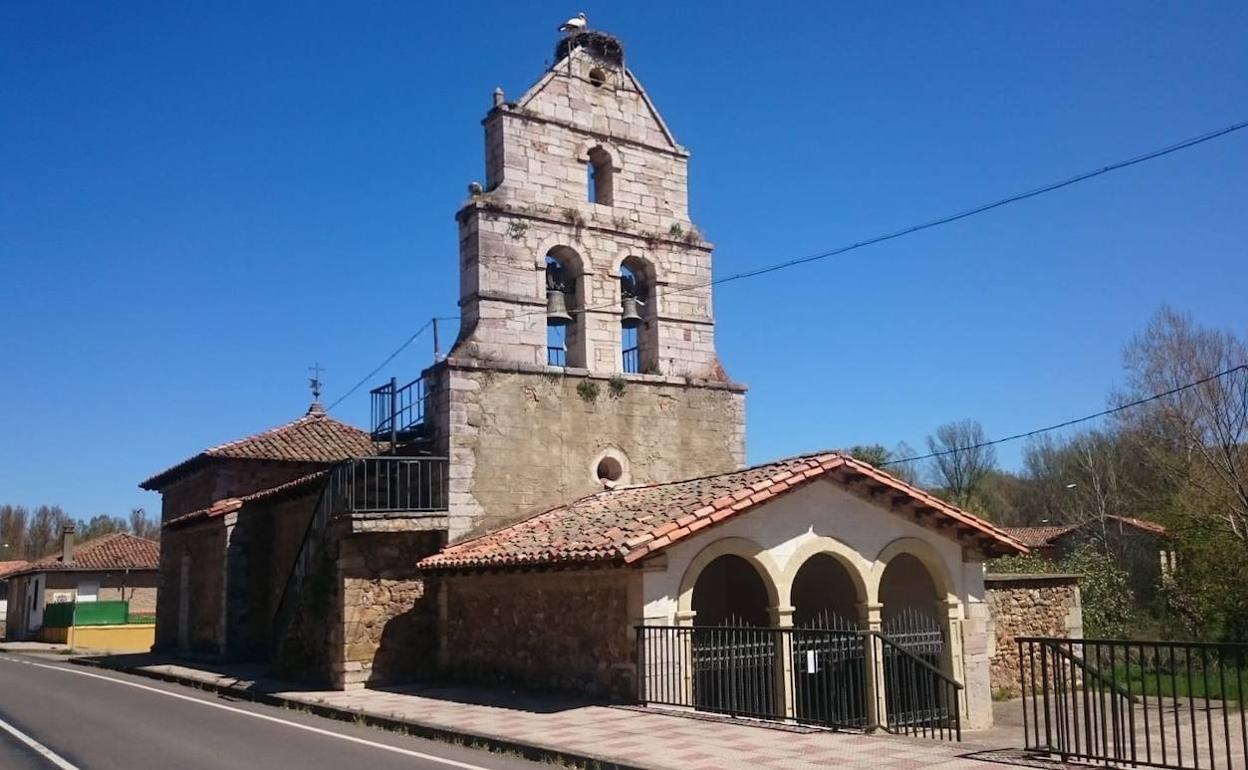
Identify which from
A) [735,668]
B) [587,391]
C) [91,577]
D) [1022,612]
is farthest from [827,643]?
[91,577]

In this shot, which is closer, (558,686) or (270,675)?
(558,686)

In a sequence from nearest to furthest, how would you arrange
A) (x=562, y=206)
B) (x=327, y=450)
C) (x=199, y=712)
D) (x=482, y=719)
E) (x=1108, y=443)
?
(x=482, y=719) < (x=199, y=712) < (x=562, y=206) < (x=327, y=450) < (x=1108, y=443)

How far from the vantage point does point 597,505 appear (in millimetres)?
16766

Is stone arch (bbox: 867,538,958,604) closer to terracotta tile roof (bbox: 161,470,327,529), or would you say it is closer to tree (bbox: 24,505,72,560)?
terracotta tile roof (bbox: 161,470,327,529)

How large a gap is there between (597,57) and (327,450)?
12.7m

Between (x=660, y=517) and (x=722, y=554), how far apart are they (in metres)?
1.08

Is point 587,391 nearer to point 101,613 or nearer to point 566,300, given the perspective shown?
point 566,300

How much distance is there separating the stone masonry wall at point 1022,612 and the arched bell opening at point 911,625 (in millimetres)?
2502

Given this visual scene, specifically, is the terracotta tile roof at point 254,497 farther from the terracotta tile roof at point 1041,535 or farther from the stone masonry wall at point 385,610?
the terracotta tile roof at point 1041,535

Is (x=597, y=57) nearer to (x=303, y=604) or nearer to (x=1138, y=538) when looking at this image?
(x=303, y=604)

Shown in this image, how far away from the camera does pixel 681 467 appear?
62.4ft

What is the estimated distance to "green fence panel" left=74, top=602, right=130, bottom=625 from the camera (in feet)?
124

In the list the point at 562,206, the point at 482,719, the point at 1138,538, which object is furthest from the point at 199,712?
the point at 1138,538

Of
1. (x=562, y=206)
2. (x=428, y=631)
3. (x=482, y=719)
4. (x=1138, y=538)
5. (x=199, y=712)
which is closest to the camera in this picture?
(x=482, y=719)
